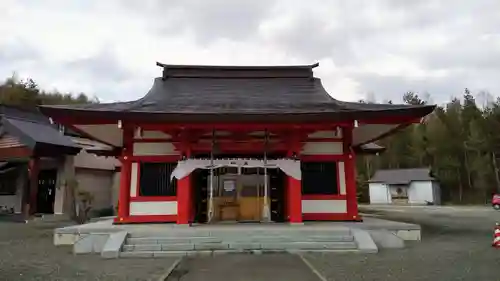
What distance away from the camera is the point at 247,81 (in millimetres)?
12977

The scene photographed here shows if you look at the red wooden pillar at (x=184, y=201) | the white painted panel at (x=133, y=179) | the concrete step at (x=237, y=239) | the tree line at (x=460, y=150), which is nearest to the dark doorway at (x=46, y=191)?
the white painted panel at (x=133, y=179)

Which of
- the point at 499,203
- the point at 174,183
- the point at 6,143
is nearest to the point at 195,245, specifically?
the point at 174,183

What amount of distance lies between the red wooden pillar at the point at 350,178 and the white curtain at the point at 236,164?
1659 millimetres

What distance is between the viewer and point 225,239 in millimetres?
8195

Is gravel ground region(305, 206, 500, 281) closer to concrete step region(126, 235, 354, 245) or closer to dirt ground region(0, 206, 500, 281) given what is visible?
dirt ground region(0, 206, 500, 281)

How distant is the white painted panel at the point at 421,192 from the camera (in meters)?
35.3

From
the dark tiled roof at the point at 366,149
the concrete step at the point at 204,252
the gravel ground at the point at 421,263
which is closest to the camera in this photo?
the gravel ground at the point at 421,263

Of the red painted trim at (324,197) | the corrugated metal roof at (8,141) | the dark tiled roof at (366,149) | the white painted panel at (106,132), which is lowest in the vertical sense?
the red painted trim at (324,197)

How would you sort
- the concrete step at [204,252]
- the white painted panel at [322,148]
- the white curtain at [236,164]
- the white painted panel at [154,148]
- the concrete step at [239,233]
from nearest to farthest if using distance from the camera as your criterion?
the concrete step at [204,252], the concrete step at [239,233], the white curtain at [236,164], the white painted panel at [154,148], the white painted panel at [322,148]

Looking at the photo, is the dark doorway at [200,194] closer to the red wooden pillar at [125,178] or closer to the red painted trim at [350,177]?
the red wooden pillar at [125,178]

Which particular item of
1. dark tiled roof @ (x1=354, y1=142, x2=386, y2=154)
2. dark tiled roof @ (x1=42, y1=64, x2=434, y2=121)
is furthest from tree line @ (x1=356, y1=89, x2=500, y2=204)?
dark tiled roof @ (x1=42, y1=64, x2=434, y2=121)

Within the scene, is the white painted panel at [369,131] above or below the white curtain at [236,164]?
above

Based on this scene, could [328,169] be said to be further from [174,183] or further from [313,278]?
[313,278]

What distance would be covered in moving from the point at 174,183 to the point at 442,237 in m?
7.15
